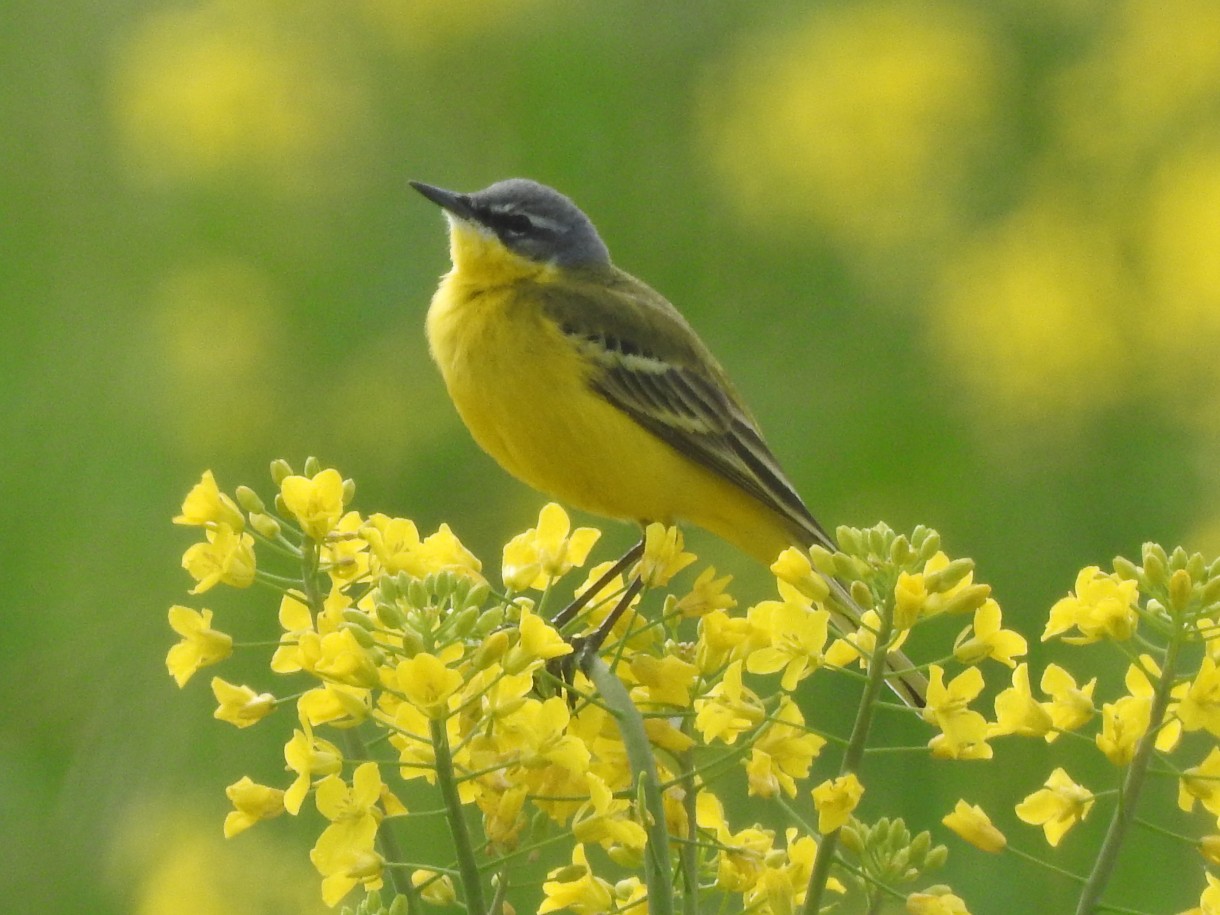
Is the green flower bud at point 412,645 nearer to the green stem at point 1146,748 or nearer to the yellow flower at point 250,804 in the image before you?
the yellow flower at point 250,804

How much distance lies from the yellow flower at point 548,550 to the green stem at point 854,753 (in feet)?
2.49

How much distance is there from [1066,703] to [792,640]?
0.40 m

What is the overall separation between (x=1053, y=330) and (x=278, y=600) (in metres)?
4.19

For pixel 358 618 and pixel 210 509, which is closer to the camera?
pixel 358 618

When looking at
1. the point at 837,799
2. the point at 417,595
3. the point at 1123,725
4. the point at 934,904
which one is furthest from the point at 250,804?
the point at 1123,725

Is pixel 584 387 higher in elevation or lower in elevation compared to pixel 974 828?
lower

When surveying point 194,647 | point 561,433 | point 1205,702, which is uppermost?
point 1205,702

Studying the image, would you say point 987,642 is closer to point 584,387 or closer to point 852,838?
point 852,838

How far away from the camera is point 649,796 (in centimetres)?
245

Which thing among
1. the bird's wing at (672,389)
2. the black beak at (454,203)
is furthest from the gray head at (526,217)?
the bird's wing at (672,389)

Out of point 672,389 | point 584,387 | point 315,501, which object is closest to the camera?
point 315,501

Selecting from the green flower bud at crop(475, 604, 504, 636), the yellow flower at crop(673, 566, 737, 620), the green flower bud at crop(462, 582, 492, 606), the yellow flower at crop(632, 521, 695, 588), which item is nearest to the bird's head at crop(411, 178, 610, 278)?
the yellow flower at crop(632, 521, 695, 588)

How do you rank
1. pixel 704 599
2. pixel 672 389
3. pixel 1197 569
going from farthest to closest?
pixel 672 389 < pixel 704 599 < pixel 1197 569

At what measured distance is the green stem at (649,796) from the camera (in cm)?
239
